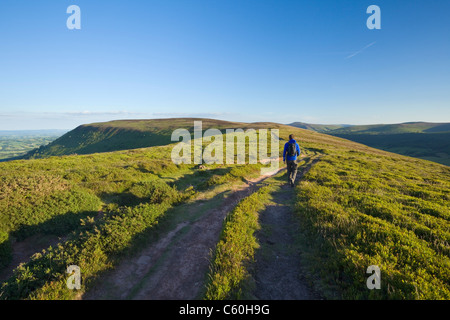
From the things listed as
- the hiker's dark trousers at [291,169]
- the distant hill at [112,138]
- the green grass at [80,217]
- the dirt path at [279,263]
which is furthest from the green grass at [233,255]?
the distant hill at [112,138]

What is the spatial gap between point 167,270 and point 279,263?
3574 mm

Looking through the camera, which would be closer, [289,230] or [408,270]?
[408,270]

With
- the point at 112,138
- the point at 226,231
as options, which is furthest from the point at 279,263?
the point at 112,138

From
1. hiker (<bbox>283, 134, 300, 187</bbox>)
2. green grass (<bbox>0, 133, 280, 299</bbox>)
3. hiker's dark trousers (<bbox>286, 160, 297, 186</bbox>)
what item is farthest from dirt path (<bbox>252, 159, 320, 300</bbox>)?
hiker (<bbox>283, 134, 300, 187</bbox>)

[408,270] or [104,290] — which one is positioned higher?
[408,270]

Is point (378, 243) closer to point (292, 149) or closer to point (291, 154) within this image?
point (291, 154)

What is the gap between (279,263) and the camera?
6.13 metres

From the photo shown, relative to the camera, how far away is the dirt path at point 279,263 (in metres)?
4.93
